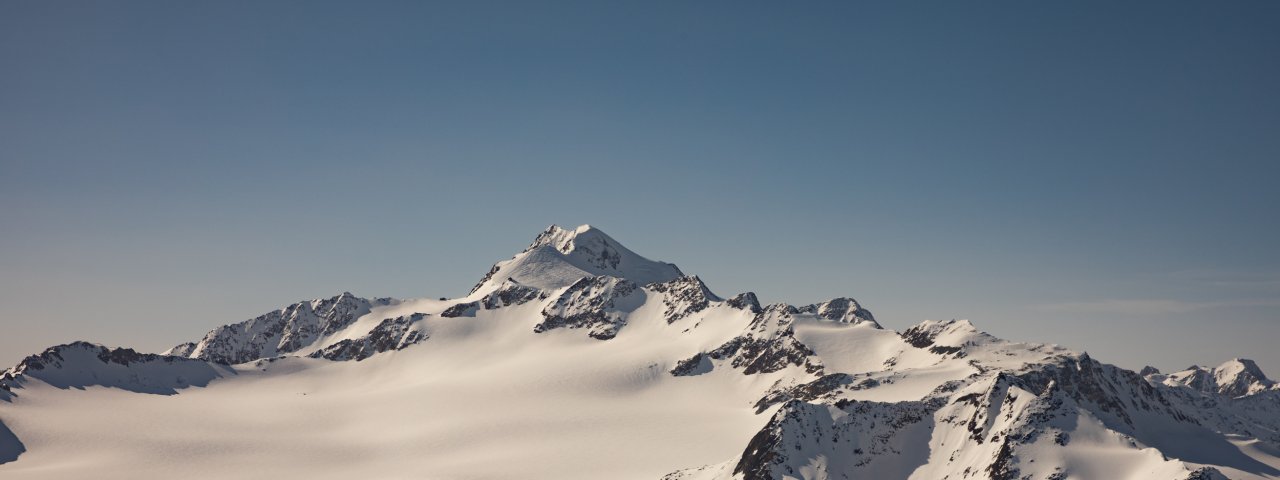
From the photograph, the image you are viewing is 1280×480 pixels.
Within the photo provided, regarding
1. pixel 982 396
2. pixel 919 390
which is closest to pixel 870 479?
pixel 982 396

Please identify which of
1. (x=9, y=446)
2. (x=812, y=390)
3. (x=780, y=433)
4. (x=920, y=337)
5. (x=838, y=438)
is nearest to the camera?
(x=780, y=433)

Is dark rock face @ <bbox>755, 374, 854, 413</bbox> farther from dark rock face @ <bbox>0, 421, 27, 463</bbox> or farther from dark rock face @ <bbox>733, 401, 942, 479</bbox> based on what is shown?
dark rock face @ <bbox>0, 421, 27, 463</bbox>

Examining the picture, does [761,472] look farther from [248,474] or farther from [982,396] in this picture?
[248,474]

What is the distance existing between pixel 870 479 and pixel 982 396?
65.0 feet

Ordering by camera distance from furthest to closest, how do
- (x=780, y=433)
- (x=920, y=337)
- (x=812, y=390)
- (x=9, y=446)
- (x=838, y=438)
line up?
(x=920, y=337) → (x=9, y=446) → (x=812, y=390) → (x=838, y=438) → (x=780, y=433)

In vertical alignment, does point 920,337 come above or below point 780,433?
above

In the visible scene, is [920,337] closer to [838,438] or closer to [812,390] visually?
[812,390]

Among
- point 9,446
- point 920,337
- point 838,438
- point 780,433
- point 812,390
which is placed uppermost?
point 920,337

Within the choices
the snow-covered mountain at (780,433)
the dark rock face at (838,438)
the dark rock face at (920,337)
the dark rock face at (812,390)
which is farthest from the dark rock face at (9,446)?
the dark rock face at (920,337)

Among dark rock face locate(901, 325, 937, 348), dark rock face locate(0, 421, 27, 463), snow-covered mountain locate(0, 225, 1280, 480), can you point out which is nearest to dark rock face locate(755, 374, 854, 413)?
snow-covered mountain locate(0, 225, 1280, 480)

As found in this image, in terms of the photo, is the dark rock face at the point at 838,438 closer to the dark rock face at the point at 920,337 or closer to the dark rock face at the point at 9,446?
the dark rock face at the point at 920,337

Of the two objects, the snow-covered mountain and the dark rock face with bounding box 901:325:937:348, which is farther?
the dark rock face with bounding box 901:325:937:348

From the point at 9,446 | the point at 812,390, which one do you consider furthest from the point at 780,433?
the point at 9,446

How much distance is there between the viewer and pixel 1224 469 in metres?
150
